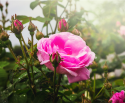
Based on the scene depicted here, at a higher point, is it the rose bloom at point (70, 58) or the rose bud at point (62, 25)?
the rose bud at point (62, 25)

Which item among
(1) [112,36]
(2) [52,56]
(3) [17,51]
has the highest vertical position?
(2) [52,56]

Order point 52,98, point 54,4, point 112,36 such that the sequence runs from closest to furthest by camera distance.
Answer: point 52,98
point 54,4
point 112,36

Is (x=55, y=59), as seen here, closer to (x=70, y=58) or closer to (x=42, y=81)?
(x=70, y=58)

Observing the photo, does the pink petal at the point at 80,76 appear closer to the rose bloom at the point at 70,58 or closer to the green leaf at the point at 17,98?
the rose bloom at the point at 70,58

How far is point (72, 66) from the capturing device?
262 mm

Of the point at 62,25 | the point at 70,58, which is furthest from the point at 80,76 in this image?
the point at 62,25

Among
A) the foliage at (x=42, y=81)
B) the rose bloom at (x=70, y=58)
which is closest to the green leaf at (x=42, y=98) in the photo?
the foliage at (x=42, y=81)

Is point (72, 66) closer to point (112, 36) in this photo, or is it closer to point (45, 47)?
point (45, 47)

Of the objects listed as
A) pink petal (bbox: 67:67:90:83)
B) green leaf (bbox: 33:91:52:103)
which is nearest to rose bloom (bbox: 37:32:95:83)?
pink petal (bbox: 67:67:90:83)

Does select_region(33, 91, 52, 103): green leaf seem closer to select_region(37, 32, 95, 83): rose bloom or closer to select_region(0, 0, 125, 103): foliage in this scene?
select_region(0, 0, 125, 103): foliage

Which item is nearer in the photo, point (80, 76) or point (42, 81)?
point (80, 76)

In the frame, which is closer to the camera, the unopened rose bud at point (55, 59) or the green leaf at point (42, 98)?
the unopened rose bud at point (55, 59)

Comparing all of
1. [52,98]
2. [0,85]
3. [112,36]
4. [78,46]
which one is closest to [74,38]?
[78,46]

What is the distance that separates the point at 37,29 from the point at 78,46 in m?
0.13
